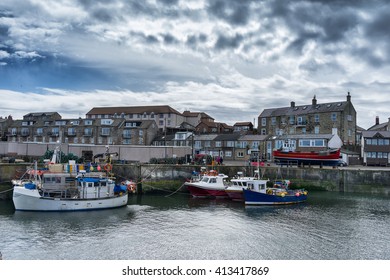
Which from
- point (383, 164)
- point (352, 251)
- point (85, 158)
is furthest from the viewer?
point (383, 164)

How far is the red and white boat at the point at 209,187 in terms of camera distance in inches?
1543

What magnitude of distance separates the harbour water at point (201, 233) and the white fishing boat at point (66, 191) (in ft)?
3.20

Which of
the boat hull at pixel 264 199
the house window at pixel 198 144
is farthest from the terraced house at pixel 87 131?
the boat hull at pixel 264 199

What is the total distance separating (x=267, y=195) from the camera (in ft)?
115

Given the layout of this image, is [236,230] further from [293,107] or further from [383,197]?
[293,107]

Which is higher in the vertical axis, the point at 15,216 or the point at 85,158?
the point at 85,158

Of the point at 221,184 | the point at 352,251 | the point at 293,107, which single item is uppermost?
A: the point at 293,107

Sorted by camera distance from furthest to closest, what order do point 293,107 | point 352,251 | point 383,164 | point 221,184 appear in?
point 293,107 < point 383,164 < point 221,184 < point 352,251

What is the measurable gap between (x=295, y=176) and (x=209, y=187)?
13.4m

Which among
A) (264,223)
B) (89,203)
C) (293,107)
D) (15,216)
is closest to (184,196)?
(89,203)

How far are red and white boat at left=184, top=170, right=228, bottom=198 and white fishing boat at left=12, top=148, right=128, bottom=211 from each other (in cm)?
874

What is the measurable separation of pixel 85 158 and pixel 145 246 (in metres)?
32.2

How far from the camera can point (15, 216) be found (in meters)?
28.2

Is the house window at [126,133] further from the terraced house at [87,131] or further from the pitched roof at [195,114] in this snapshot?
the pitched roof at [195,114]
